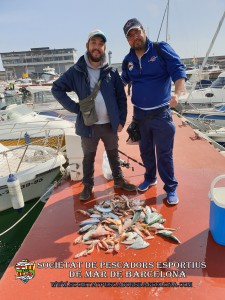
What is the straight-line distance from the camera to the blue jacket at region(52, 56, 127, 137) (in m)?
2.94

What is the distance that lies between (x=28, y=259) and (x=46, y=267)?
9.8 inches

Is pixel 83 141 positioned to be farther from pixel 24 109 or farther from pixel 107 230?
pixel 24 109

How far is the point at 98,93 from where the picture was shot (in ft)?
9.83

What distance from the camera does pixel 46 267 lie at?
227 cm

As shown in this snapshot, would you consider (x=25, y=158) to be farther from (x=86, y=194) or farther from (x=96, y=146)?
(x=96, y=146)

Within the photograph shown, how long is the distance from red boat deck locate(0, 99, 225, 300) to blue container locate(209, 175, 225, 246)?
0.36ft

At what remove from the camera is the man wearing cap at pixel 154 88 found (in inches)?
109

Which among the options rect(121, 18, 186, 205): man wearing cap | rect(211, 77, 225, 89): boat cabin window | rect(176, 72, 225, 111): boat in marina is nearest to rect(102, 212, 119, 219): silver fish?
rect(121, 18, 186, 205): man wearing cap

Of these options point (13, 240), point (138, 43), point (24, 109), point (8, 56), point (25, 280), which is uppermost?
point (8, 56)

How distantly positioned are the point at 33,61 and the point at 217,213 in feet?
298

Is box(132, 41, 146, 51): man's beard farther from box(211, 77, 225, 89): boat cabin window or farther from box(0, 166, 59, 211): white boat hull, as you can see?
box(211, 77, 225, 89): boat cabin window

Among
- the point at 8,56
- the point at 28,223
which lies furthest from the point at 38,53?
the point at 28,223

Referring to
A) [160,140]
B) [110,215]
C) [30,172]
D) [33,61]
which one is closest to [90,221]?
[110,215]

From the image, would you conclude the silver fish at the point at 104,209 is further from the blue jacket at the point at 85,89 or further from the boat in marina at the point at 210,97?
the boat in marina at the point at 210,97
